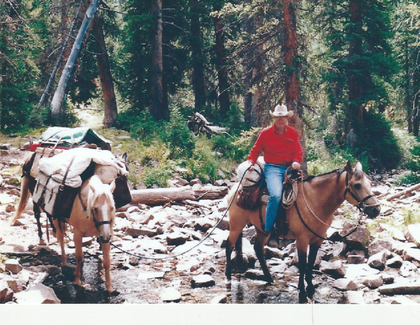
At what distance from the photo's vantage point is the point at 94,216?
13.1ft

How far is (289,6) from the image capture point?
22.4 feet

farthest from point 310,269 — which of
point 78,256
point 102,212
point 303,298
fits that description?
point 78,256

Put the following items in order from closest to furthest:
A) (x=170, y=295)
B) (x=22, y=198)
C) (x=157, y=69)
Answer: (x=170, y=295), (x=22, y=198), (x=157, y=69)

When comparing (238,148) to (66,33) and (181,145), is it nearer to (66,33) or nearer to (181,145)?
(181,145)

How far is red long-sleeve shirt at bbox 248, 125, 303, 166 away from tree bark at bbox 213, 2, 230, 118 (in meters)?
4.47

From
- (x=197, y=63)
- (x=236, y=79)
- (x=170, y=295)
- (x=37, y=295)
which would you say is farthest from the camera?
(x=197, y=63)

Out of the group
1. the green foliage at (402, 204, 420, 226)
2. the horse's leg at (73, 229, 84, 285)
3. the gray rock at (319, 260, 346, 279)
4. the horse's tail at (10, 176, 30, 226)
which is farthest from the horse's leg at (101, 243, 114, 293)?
the green foliage at (402, 204, 420, 226)

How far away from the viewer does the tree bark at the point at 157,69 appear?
7.68 metres

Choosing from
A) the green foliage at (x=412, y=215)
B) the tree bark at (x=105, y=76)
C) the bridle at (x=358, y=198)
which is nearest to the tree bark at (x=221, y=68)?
the tree bark at (x=105, y=76)

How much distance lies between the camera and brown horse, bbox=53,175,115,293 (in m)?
3.91

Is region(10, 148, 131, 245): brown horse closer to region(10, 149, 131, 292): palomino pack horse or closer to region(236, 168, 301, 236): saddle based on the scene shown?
region(10, 149, 131, 292): palomino pack horse

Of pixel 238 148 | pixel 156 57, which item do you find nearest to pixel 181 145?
pixel 238 148

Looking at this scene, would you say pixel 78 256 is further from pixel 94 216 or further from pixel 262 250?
pixel 262 250

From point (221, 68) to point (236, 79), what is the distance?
1.71ft
